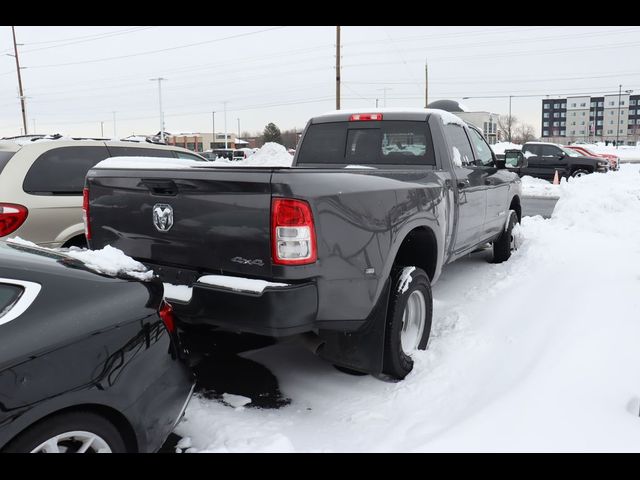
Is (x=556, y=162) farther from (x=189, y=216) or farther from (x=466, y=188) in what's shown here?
(x=189, y=216)

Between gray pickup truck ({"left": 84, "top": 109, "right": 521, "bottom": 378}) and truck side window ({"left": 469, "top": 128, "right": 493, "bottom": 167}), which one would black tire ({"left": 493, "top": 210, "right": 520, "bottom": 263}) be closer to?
truck side window ({"left": 469, "top": 128, "right": 493, "bottom": 167})

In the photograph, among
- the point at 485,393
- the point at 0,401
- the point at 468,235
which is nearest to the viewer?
the point at 0,401

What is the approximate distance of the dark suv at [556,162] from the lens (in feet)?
69.8

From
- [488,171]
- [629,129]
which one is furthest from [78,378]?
[629,129]

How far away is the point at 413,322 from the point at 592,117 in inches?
5508

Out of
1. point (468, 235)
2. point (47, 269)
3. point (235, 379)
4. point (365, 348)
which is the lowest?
point (235, 379)

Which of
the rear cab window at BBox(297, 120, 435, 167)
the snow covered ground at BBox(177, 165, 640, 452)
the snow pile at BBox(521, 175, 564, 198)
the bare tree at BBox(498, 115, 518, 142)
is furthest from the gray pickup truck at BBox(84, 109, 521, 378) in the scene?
the bare tree at BBox(498, 115, 518, 142)

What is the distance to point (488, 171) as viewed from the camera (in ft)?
20.2

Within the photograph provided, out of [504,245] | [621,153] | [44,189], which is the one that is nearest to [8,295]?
[44,189]

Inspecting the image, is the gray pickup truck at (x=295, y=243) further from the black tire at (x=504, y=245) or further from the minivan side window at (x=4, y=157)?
the black tire at (x=504, y=245)

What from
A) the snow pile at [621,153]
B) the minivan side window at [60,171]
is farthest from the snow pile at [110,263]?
the snow pile at [621,153]

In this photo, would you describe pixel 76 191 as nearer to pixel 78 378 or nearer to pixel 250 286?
pixel 250 286

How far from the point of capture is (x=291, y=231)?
3096 mm

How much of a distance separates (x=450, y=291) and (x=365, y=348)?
253 centimetres
